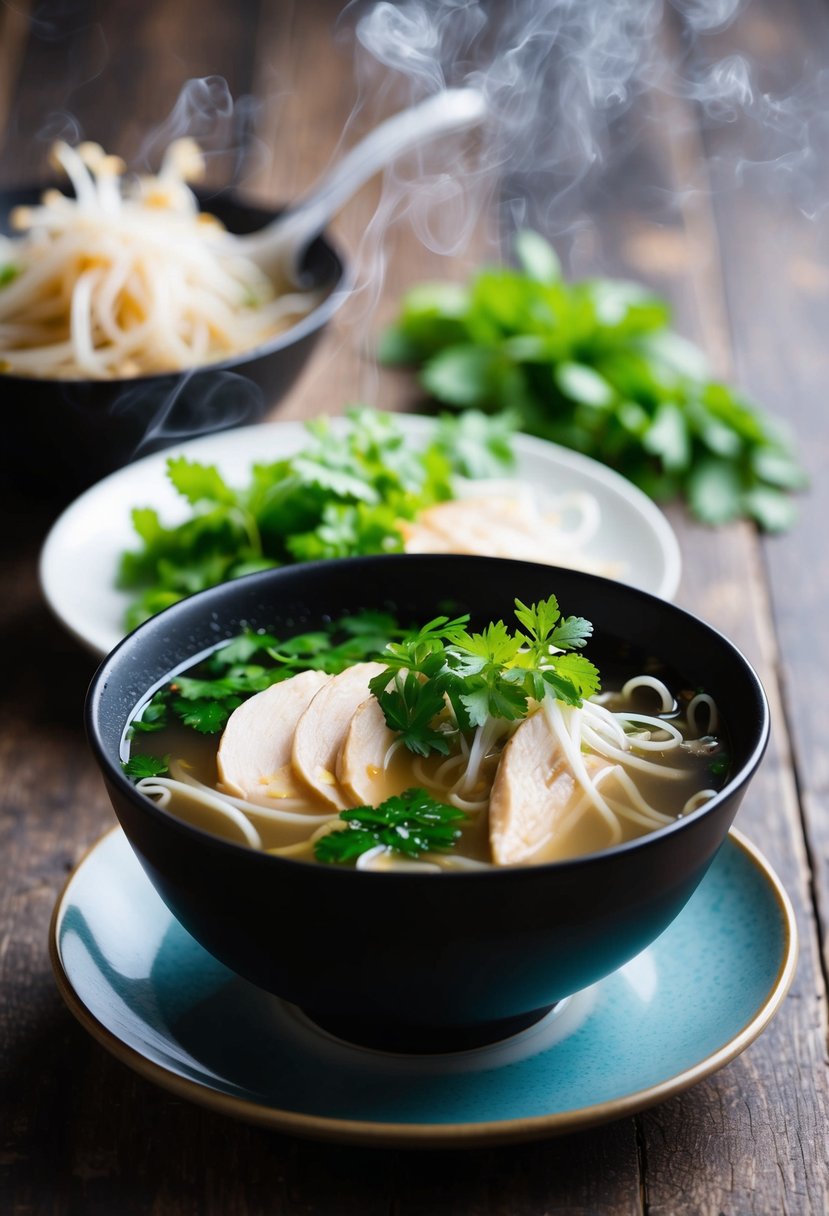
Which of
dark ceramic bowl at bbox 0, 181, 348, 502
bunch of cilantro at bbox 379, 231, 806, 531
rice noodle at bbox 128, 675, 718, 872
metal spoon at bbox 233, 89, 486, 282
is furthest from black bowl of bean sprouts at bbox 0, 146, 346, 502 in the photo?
rice noodle at bbox 128, 675, 718, 872

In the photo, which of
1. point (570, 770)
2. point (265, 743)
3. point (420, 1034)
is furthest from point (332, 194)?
point (420, 1034)

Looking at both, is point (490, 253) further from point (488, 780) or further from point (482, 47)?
point (488, 780)

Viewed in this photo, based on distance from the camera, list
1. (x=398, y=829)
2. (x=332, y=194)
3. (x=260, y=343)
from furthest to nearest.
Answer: (x=332, y=194) < (x=260, y=343) < (x=398, y=829)

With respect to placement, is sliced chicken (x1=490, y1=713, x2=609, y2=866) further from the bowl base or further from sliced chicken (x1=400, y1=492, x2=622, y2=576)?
sliced chicken (x1=400, y1=492, x2=622, y2=576)

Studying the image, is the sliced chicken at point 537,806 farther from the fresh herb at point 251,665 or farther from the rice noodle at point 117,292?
the rice noodle at point 117,292

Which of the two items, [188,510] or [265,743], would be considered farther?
[188,510]

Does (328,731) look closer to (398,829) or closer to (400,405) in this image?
(398,829)
